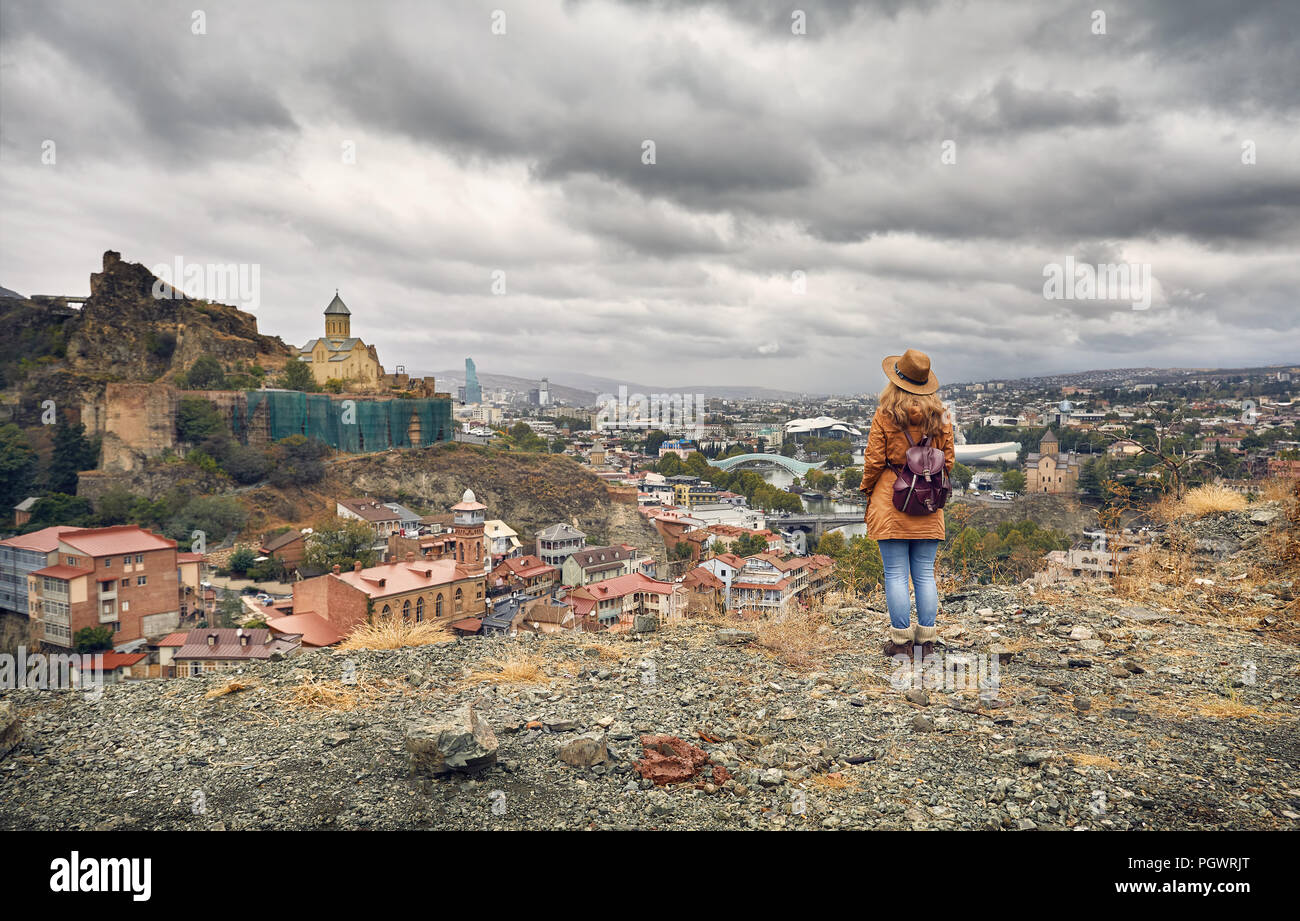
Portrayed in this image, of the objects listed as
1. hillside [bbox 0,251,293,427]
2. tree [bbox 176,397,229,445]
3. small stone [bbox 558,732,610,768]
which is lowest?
small stone [bbox 558,732,610,768]

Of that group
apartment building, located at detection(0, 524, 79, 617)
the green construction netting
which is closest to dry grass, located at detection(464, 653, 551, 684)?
apartment building, located at detection(0, 524, 79, 617)

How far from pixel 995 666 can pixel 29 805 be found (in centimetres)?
460

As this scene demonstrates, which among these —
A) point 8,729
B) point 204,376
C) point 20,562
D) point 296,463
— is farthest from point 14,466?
point 8,729

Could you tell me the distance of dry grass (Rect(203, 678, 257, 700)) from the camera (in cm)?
394

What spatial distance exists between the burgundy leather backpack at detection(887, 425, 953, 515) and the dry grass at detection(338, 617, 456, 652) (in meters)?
3.29

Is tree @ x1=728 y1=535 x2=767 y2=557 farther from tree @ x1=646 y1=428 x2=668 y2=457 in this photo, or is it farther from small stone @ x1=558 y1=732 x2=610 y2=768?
tree @ x1=646 y1=428 x2=668 y2=457

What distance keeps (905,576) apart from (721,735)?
5.07 ft

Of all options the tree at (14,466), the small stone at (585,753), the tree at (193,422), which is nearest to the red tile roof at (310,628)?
the small stone at (585,753)

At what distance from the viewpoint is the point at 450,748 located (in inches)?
110

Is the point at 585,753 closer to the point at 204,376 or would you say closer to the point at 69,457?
the point at 69,457

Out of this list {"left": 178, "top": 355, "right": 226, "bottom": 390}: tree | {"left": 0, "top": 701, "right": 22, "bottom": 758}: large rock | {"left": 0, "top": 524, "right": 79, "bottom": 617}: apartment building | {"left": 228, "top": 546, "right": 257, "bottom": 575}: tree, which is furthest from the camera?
{"left": 178, "top": 355, "right": 226, "bottom": 390}: tree

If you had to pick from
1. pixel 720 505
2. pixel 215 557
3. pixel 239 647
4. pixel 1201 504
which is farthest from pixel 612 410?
pixel 1201 504

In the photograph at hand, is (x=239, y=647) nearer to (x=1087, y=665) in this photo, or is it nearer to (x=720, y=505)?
(x=1087, y=665)

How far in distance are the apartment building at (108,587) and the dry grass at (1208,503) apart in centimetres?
2635
